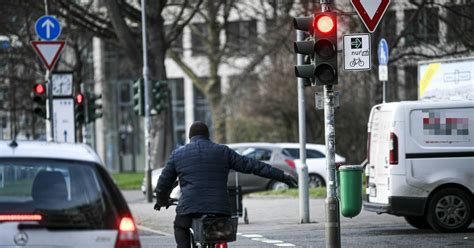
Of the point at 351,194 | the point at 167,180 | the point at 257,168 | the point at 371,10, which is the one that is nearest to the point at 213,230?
the point at 167,180

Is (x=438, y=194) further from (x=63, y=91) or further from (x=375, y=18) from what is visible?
(x=63, y=91)

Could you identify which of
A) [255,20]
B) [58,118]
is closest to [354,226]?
[58,118]

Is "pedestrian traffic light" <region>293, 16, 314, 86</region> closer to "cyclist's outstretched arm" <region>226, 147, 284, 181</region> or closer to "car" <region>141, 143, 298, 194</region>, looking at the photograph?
"cyclist's outstretched arm" <region>226, 147, 284, 181</region>

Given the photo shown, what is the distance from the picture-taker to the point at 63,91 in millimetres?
24266

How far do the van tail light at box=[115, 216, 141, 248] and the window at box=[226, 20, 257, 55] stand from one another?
1475 inches

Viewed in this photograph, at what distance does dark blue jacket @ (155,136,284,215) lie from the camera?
943cm

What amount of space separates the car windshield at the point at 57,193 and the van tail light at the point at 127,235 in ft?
0.27

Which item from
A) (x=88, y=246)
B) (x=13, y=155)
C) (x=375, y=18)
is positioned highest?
(x=375, y=18)

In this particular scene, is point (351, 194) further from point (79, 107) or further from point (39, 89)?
point (79, 107)

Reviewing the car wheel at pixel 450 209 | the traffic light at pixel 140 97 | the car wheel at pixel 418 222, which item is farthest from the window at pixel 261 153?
the car wheel at pixel 450 209

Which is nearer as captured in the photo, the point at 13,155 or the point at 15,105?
the point at 13,155

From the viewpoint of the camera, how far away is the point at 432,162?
643 inches

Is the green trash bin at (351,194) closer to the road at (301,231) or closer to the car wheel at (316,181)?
the road at (301,231)

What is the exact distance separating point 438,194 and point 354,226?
2741mm
